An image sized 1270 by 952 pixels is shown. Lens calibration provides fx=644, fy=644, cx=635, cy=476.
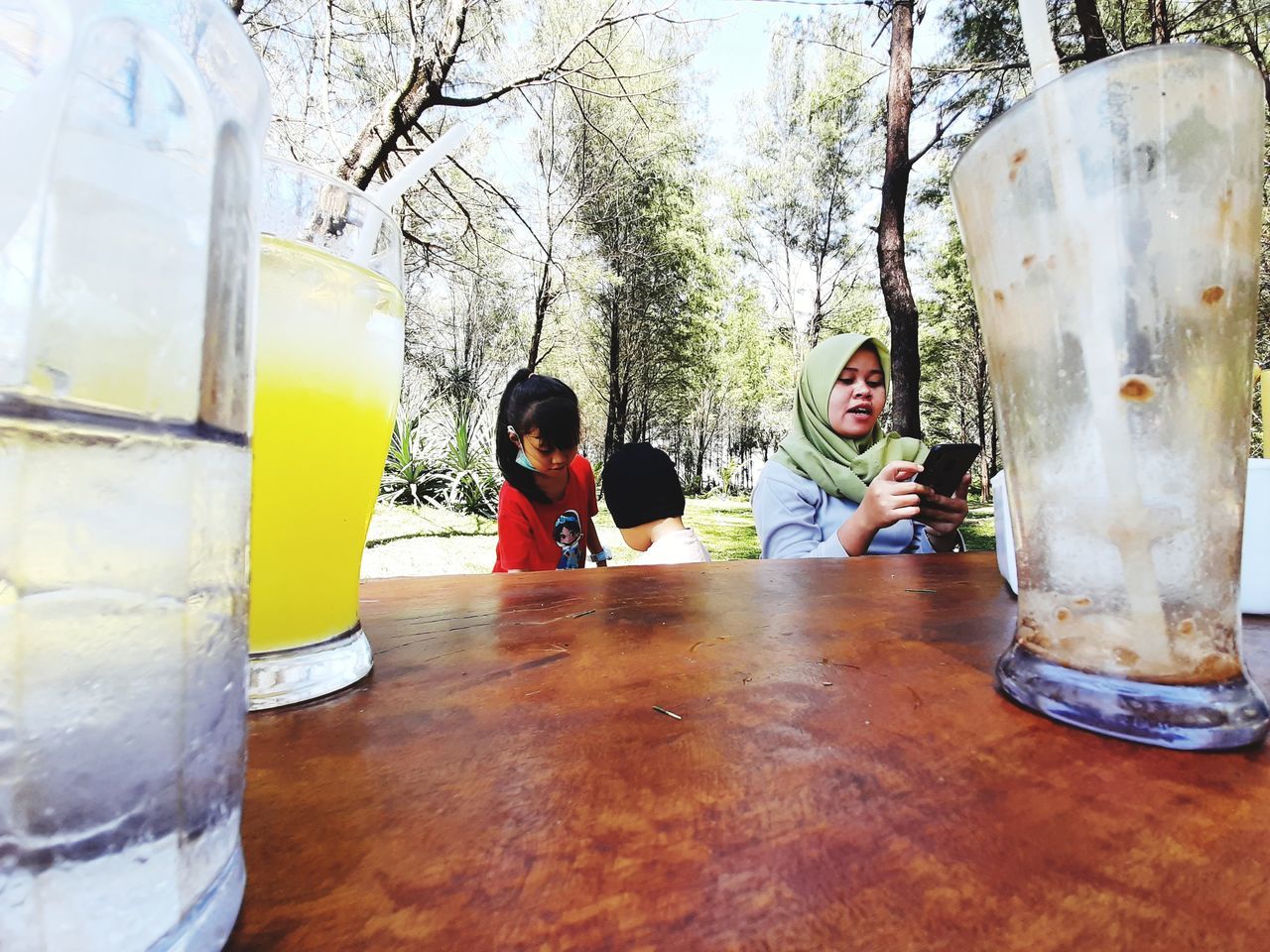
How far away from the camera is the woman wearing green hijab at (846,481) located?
1073 millimetres

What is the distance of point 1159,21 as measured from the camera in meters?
2.60

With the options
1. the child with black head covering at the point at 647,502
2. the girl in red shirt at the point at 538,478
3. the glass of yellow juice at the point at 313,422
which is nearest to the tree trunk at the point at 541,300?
the girl in red shirt at the point at 538,478

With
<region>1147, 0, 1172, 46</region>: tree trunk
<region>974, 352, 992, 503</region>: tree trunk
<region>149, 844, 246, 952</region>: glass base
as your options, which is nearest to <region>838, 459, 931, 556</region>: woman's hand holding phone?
<region>149, 844, 246, 952</region>: glass base

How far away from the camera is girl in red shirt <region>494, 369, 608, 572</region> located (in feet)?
5.23

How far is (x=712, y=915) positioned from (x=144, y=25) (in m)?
0.20

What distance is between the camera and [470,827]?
0.17m

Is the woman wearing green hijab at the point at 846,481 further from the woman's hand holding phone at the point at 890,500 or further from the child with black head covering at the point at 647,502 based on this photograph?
the child with black head covering at the point at 647,502

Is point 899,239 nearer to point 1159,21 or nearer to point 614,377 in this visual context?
point 1159,21

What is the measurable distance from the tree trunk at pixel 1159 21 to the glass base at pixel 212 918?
11.4 ft

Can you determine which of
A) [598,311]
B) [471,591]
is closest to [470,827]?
[471,591]

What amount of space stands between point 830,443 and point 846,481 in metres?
0.14

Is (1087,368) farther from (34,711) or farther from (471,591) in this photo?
(471,591)

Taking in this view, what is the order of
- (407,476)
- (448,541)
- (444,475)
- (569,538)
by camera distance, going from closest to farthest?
(569,538) < (448,541) < (407,476) < (444,475)

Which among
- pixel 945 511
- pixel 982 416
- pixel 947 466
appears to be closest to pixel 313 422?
pixel 947 466
